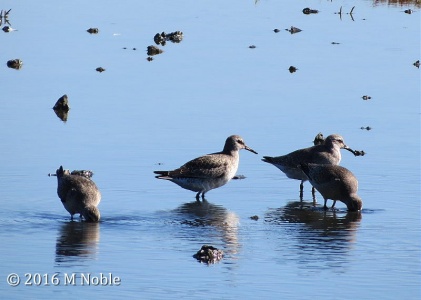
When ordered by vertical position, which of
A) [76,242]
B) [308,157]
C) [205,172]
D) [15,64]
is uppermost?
[15,64]

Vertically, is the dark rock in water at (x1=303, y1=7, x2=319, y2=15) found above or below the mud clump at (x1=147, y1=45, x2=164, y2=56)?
above

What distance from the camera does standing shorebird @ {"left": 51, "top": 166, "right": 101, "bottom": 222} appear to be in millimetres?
16469

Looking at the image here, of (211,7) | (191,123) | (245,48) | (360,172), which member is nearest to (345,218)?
(360,172)

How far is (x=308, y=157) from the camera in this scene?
19.7 metres

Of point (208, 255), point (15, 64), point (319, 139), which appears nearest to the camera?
point (208, 255)

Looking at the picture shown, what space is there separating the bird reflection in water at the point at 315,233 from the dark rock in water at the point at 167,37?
12.5 m

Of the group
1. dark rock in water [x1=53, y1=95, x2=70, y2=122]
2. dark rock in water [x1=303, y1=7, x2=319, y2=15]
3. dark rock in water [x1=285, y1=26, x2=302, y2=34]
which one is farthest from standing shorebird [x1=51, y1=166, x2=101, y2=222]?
dark rock in water [x1=303, y1=7, x2=319, y2=15]

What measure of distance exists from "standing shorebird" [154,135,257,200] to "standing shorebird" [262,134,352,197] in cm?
71

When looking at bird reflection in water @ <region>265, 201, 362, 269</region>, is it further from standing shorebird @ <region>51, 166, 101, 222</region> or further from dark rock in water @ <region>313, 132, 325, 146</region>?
dark rock in water @ <region>313, 132, 325, 146</region>

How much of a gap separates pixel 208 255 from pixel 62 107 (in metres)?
9.40

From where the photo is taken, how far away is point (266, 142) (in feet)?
68.8

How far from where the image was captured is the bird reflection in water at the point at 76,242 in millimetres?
14492

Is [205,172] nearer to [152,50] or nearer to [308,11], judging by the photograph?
[152,50]

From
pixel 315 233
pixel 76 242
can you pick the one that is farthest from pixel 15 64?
pixel 315 233
